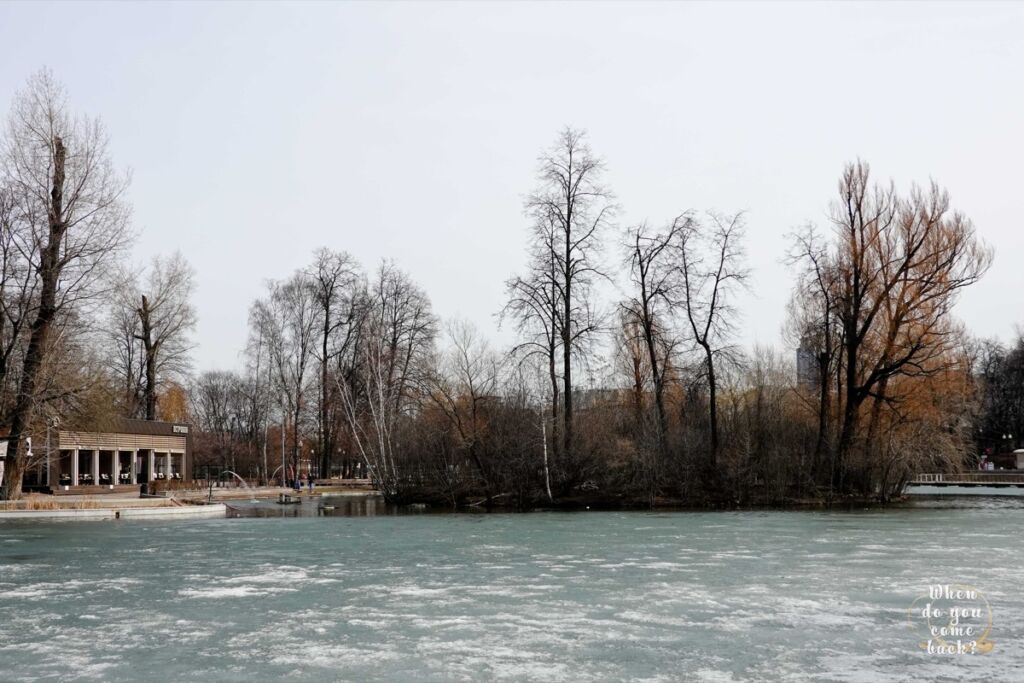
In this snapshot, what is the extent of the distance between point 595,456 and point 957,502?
15696 mm

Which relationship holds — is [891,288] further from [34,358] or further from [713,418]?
[34,358]

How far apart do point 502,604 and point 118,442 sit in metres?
45.0

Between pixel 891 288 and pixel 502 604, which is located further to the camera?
pixel 891 288

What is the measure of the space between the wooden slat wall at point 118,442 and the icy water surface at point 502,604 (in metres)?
22.5

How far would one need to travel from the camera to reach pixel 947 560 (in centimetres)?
1706

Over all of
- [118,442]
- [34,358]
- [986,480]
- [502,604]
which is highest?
[34,358]

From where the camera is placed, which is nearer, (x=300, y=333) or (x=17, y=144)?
(x=17, y=144)

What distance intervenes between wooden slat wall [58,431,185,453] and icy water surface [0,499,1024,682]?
73.7 ft

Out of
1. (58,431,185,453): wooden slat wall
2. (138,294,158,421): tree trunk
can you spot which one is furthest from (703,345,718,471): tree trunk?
(138,294,158,421): tree trunk

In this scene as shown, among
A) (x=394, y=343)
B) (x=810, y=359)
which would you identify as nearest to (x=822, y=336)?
(x=810, y=359)

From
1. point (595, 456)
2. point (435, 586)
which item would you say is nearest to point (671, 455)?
point (595, 456)

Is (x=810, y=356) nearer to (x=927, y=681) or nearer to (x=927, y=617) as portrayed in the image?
(x=927, y=617)

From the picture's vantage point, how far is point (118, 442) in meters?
51.8

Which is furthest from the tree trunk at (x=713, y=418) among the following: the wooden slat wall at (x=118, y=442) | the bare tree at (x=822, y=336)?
the wooden slat wall at (x=118, y=442)
